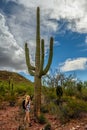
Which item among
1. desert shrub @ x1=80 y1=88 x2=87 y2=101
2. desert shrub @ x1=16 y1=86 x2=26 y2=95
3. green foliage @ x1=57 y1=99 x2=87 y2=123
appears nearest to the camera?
green foliage @ x1=57 y1=99 x2=87 y2=123

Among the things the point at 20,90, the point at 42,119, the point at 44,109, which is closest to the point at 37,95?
the point at 42,119

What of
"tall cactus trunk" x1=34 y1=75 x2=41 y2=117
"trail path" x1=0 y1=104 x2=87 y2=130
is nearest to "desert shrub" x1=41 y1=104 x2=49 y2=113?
"trail path" x1=0 y1=104 x2=87 y2=130

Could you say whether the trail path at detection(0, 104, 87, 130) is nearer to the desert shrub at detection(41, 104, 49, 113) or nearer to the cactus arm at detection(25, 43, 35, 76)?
the desert shrub at detection(41, 104, 49, 113)

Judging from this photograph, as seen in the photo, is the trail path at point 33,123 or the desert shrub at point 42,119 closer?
the trail path at point 33,123

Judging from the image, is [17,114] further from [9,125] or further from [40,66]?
[40,66]

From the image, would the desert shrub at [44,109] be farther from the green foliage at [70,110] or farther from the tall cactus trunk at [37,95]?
the tall cactus trunk at [37,95]

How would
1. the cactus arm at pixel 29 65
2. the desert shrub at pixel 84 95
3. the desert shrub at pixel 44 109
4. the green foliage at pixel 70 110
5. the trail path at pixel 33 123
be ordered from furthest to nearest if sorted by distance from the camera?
the desert shrub at pixel 84 95 < the desert shrub at pixel 44 109 < the cactus arm at pixel 29 65 < the green foliage at pixel 70 110 < the trail path at pixel 33 123

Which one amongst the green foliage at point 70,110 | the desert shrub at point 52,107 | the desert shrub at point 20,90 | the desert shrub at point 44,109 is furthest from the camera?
the desert shrub at point 20,90

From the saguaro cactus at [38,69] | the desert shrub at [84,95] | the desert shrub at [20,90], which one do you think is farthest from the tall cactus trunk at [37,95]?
the desert shrub at [20,90]

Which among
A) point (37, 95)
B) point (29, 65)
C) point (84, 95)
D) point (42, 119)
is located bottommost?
point (42, 119)

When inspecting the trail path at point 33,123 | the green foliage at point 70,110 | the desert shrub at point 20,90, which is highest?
the desert shrub at point 20,90

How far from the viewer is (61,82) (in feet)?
76.7

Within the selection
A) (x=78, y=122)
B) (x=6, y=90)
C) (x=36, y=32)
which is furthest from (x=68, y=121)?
(x=6, y=90)

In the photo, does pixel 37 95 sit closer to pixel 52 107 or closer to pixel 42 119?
pixel 42 119
